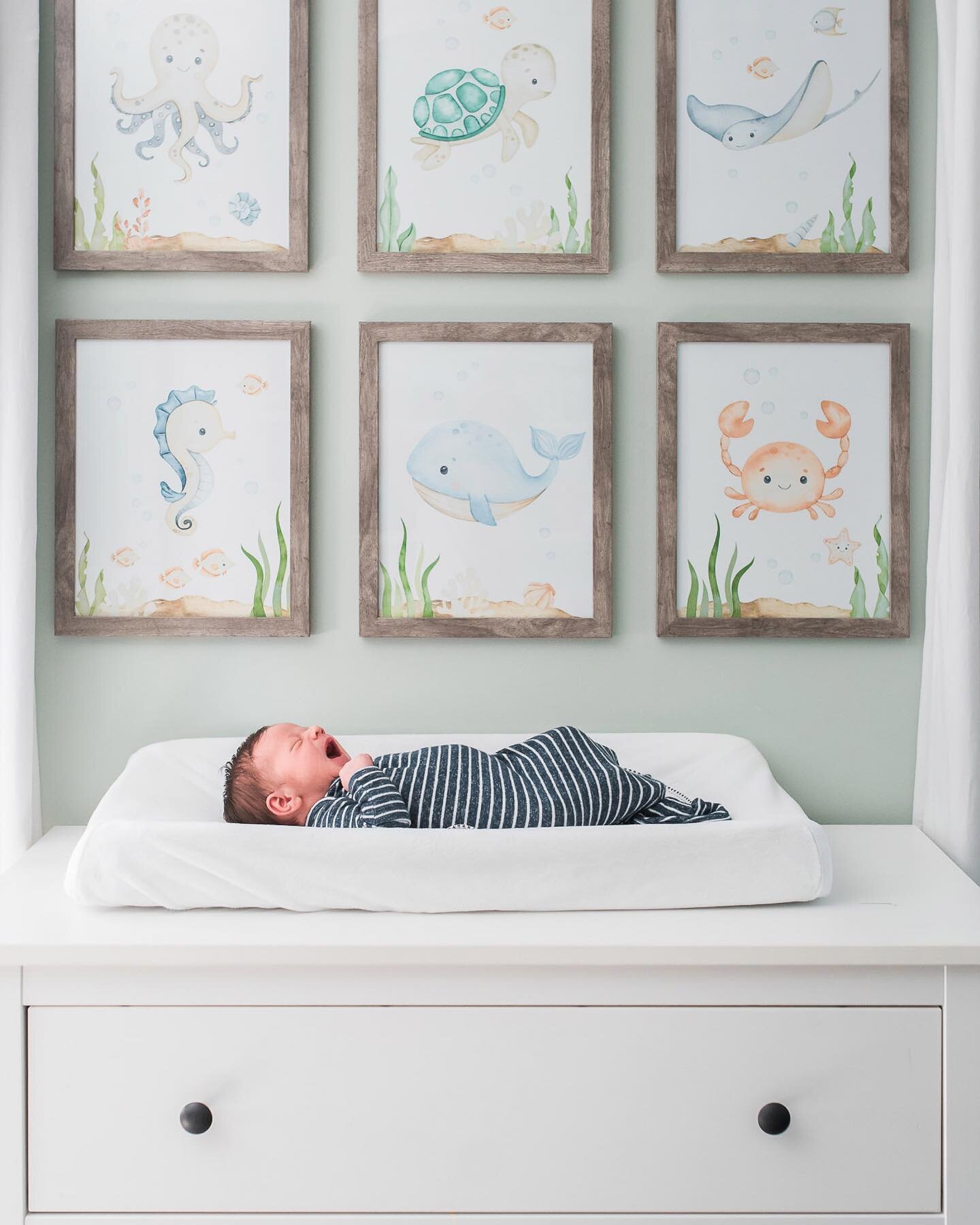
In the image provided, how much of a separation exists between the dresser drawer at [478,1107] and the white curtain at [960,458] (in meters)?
0.44

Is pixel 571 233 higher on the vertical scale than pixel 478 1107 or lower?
higher

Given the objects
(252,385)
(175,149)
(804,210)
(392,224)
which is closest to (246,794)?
(252,385)

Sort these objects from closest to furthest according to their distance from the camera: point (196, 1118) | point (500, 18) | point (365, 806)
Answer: point (196, 1118) → point (365, 806) → point (500, 18)

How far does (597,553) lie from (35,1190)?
1.13 m

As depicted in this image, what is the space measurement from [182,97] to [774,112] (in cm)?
95

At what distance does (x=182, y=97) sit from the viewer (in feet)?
5.04

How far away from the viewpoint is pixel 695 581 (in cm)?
158

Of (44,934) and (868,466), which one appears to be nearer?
(44,934)

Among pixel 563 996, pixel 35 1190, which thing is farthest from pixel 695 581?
pixel 35 1190

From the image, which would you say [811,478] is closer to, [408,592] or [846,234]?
[846,234]

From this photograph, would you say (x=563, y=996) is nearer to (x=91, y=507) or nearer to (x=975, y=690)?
(x=975, y=690)

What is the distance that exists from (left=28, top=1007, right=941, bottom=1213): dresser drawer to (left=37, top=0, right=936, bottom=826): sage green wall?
1.88 ft

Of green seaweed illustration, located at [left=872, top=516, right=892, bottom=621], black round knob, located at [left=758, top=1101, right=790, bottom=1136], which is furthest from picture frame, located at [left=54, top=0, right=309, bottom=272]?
black round knob, located at [left=758, top=1101, right=790, bottom=1136]

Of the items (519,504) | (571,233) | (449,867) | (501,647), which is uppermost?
(571,233)
